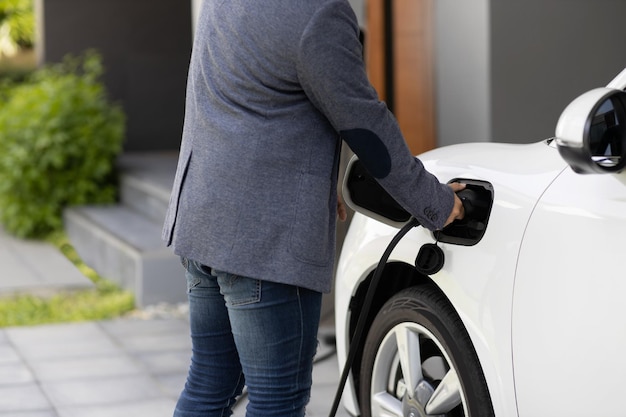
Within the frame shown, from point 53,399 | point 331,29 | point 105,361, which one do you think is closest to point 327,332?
point 105,361

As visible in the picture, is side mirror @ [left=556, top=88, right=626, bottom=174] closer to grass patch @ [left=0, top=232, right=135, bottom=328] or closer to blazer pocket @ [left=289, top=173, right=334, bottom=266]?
blazer pocket @ [left=289, top=173, right=334, bottom=266]

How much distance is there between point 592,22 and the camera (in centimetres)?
712

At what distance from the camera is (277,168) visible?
7.97ft

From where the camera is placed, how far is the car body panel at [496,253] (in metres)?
2.54

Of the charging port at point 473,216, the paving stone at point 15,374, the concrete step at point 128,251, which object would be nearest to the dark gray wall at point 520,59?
the concrete step at point 128,251

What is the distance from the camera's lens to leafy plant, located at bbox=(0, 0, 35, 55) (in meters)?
20.4

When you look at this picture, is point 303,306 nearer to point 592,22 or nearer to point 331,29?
point 331,29

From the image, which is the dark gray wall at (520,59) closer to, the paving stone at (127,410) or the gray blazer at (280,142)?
the paving stone at (127,410)

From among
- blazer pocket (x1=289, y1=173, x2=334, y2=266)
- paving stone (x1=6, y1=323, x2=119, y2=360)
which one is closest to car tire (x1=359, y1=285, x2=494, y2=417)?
blazer pocket (x1=289, y1=173, x2=334, y2=266)

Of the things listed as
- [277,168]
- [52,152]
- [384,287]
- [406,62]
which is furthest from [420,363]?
[52,152]

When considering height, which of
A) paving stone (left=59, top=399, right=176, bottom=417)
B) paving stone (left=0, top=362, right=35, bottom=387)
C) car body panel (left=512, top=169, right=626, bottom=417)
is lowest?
paving stone (left=0, top=362, right=35, bottom=387)

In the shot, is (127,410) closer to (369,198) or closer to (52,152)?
(369,198)

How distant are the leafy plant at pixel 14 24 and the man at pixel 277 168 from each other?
744 inches

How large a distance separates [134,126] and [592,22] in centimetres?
601
